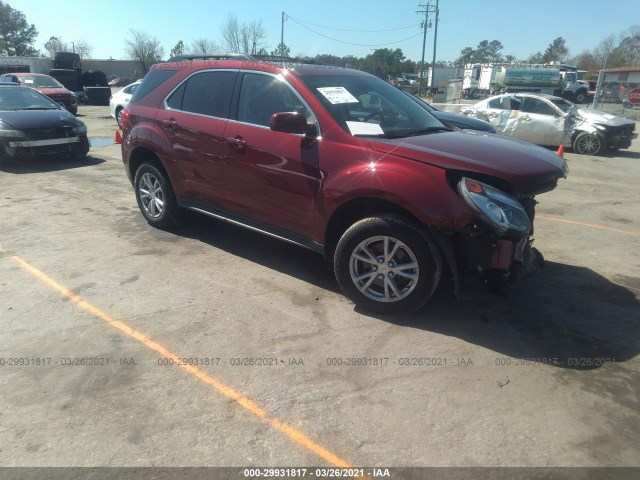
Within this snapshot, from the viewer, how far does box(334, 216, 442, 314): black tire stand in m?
3.58

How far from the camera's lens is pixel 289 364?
3254 millimetres

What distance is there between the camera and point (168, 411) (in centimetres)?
278

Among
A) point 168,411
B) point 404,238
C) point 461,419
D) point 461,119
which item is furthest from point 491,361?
point 461,119

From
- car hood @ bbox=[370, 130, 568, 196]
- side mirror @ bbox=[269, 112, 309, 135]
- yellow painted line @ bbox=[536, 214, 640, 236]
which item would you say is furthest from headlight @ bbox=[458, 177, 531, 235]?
yellow painted line @ bbox=[536, 214, 640, 236]

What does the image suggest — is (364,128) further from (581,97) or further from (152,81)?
(581,97)

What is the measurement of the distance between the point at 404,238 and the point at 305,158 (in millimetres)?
1106

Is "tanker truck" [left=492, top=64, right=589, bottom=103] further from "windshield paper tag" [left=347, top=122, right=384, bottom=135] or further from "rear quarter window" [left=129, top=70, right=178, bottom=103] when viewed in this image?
"windshield paper tag" [left=347, top=122, right=384, bottom=135]

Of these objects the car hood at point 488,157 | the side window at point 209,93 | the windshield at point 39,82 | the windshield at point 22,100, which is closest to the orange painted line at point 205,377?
the car hood at point 488,157

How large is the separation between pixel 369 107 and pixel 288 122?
3.03 feet

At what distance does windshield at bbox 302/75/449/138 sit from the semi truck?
40.9 metres

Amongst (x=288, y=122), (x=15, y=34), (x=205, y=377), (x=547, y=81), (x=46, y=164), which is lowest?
(x=205, y=377)

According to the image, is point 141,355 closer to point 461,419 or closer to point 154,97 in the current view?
point 461,419

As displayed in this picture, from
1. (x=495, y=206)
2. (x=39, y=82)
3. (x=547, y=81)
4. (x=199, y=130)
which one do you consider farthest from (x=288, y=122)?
(x=547, y=81)

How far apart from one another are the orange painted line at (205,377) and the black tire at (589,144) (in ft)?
42.6
